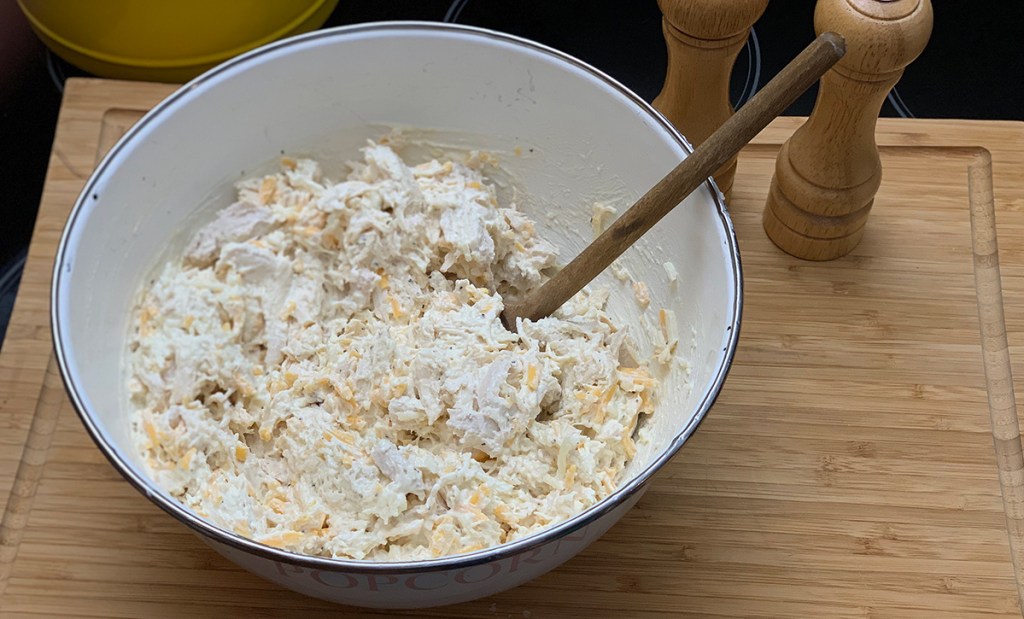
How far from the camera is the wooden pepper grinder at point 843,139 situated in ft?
3.76

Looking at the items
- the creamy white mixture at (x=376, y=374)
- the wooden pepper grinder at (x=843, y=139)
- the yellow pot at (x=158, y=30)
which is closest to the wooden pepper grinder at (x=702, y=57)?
the wooden pepper grinder at (x=843, y=139)

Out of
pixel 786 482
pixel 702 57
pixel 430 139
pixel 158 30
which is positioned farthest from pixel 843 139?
pixel 158 30

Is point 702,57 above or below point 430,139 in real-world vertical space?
above

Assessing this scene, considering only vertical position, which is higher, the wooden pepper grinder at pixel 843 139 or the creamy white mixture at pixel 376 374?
the wooden pepper grinder at pixel 843 139

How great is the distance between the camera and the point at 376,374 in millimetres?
1208

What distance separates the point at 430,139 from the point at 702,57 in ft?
1.34

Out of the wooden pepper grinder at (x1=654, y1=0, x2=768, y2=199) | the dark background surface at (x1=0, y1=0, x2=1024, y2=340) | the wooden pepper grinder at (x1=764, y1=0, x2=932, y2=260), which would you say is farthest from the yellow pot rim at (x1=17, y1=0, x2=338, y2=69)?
the wooden pepper grinder at (x1=764, y1=0, x2=932, y2=260)

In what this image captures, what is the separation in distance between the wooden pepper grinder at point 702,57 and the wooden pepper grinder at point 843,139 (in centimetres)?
9

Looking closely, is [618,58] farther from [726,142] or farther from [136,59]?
[136,59]

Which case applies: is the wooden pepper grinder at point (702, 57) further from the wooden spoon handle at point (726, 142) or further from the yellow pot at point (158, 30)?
the yellow pot at point (158, 30)

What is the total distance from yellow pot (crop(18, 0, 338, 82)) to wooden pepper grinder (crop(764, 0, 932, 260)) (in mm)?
873

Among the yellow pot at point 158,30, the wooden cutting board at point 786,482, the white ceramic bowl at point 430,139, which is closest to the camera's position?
the white ceramic bowl at point 430,139

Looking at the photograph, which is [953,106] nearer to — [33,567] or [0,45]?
[33,567]

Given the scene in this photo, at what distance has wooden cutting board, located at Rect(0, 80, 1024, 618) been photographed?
3.82ft
